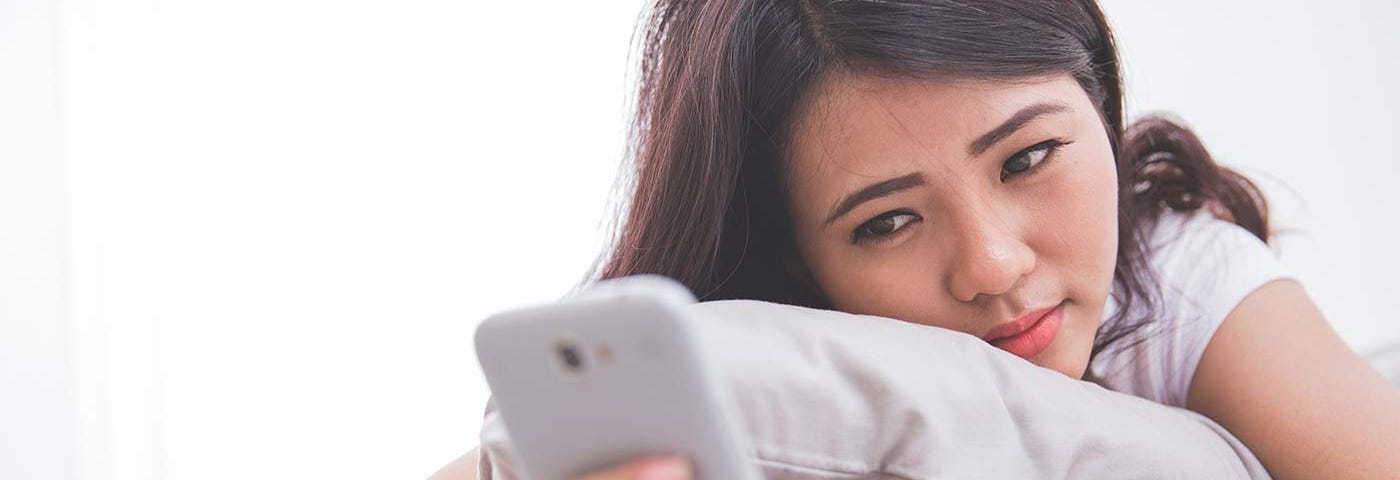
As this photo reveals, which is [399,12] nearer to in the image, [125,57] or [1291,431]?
[125,57]

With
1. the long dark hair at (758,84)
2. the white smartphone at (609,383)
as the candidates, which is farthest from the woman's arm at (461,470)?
the white smartphone at (609,383)

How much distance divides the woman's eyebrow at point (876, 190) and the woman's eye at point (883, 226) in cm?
3

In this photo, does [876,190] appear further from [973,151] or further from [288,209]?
[288,209]

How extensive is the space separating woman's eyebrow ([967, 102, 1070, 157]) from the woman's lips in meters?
0.14

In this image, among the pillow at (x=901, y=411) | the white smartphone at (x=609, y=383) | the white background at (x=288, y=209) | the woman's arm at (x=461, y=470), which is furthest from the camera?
the white background at (x=288, y=209)

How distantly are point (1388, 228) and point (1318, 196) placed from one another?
15cm

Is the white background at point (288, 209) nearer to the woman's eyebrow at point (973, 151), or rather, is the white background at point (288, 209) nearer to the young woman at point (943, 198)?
the young woman at point (943, 198)

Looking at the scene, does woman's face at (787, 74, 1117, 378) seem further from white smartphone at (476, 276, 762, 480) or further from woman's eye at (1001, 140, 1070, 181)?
white smartphone at (476, 276, 762, 480)

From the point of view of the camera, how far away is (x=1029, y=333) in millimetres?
848

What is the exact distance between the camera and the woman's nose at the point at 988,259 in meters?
0.78

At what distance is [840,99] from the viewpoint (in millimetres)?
835

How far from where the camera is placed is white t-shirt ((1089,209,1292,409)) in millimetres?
1009

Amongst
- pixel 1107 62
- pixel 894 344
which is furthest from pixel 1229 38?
pixel 894 344

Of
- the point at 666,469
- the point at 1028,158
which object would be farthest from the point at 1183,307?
the point at 666,469
